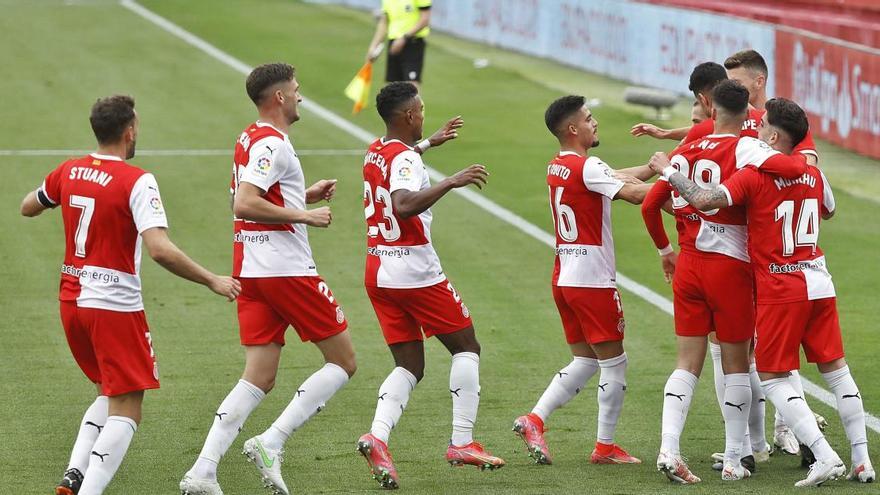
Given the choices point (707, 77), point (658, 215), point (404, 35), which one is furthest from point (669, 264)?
point (404, 35)

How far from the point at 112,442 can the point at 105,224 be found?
1107 millimetres

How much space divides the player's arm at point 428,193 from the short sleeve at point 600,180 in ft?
2.33

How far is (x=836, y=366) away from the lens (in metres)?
8.50

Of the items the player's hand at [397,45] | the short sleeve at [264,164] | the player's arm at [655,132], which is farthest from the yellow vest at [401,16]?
the short sleeve at [264,164]

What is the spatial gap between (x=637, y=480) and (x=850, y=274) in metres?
6.97

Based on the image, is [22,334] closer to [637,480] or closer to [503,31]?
A: [637,480]

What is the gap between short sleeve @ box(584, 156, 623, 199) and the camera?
8758 mm

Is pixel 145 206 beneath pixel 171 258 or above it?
above

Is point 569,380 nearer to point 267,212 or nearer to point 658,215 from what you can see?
point 658,215

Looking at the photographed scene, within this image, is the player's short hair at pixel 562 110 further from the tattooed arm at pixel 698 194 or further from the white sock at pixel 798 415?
the white sock at pixel 798 415

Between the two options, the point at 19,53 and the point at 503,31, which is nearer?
the point at 19,53

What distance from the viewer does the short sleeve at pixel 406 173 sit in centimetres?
853

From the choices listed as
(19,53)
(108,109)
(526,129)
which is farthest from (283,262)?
(19,53)

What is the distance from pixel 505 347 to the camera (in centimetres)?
1232
